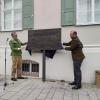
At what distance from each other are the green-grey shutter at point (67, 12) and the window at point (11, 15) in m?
2.01

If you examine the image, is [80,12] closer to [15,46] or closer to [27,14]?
[27,14]

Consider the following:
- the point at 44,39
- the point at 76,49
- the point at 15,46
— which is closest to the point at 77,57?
the point at 76,49

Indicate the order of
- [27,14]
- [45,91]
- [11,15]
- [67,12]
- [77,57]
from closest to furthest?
[45,91] → [77,57] → [67,12] → [27,14] → [11,15]

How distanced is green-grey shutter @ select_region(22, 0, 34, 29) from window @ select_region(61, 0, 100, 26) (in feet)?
4.43

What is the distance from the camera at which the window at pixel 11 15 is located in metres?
10.8

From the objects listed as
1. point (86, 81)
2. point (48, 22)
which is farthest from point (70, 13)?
point (86, 81)

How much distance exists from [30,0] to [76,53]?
3118 millimetres

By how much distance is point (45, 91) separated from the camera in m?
8.05

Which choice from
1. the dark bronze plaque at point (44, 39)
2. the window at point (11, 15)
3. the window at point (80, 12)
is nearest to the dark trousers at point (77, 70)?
the dark bronze plaque at point (44, 39)

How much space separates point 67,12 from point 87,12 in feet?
2.39

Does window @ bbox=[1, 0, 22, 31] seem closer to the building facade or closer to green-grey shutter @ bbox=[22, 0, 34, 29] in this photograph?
the building facade

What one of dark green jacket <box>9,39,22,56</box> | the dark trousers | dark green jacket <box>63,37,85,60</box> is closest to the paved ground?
the dark trousers

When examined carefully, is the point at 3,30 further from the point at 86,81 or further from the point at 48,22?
the point at 86,81

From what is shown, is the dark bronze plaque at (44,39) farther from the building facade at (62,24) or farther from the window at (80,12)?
the window at (80,12)
